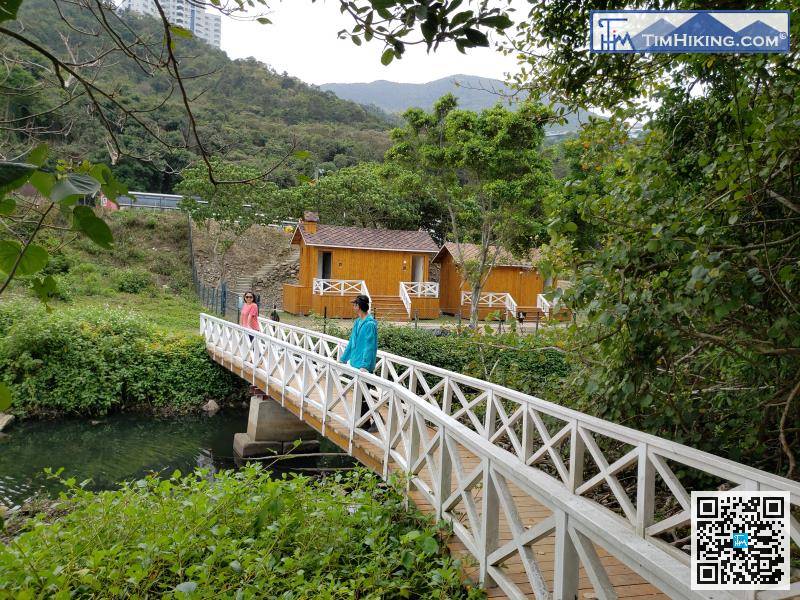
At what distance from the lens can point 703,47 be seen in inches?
164

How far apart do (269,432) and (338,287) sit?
12173mm

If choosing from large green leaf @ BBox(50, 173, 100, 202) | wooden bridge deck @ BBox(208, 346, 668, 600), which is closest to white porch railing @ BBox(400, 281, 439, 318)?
wooden bridge deck @ BBox(208, 346, 668, 600)

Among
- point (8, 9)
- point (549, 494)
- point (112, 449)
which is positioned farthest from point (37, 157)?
point (112, 449)

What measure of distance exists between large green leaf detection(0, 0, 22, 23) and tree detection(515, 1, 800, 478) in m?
3.11

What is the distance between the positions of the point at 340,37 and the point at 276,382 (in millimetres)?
8251

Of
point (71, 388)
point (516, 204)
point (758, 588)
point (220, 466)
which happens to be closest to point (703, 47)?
point (758, 588)

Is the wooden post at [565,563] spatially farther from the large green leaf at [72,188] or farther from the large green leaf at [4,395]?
the large green leaf at [72,188]

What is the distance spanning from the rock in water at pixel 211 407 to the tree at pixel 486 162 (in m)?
8.93

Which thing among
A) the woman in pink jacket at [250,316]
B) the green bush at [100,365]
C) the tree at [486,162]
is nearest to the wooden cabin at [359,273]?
the tree at [486,162]

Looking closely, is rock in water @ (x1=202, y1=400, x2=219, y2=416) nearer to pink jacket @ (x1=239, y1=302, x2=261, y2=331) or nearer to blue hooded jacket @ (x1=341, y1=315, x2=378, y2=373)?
pink jacket @ (x1=239, y1=302, x2=261, y2=331)

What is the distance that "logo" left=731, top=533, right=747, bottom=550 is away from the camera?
2.72 metres

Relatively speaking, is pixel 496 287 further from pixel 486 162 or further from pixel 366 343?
pixel 366 343

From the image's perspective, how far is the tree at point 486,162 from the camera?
18266 millimetres

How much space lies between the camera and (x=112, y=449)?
1127 cm
